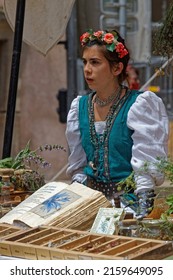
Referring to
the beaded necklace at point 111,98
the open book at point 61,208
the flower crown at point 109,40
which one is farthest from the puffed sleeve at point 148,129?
Result: the open book at point 61,208

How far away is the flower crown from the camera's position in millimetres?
3699

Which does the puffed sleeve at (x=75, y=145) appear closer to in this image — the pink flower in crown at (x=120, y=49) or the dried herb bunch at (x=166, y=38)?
the pink flower in crown at (x=120, y=49)

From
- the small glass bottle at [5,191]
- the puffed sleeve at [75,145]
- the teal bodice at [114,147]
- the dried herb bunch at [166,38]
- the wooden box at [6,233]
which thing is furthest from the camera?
the dried herb bunch at [166,38]

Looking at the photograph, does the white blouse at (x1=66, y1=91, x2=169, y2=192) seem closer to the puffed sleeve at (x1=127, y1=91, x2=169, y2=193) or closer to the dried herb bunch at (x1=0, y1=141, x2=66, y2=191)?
the puffed sleeve at (x1=127, y1=91, x2=169, y2=193)

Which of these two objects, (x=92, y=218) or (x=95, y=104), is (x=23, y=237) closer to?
(x=92, y=218)

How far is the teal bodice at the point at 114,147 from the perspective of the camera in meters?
3.75

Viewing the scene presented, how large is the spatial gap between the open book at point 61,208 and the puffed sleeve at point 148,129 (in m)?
0.44

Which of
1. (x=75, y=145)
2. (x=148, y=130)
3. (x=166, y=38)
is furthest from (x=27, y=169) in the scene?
(x=166, y=38)

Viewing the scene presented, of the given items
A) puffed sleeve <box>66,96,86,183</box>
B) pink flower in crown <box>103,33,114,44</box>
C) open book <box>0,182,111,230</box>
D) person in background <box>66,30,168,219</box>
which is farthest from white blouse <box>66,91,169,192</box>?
open book <box>0,182,111,230</box>

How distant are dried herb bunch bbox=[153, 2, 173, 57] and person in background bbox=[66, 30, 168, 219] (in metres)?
0.55

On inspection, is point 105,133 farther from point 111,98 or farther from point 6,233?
point 6,233

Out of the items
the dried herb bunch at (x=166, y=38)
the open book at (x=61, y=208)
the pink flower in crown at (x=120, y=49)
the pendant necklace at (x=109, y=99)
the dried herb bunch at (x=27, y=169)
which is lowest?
the open book at (x=61, y=208)

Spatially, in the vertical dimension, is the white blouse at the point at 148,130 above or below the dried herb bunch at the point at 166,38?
below
